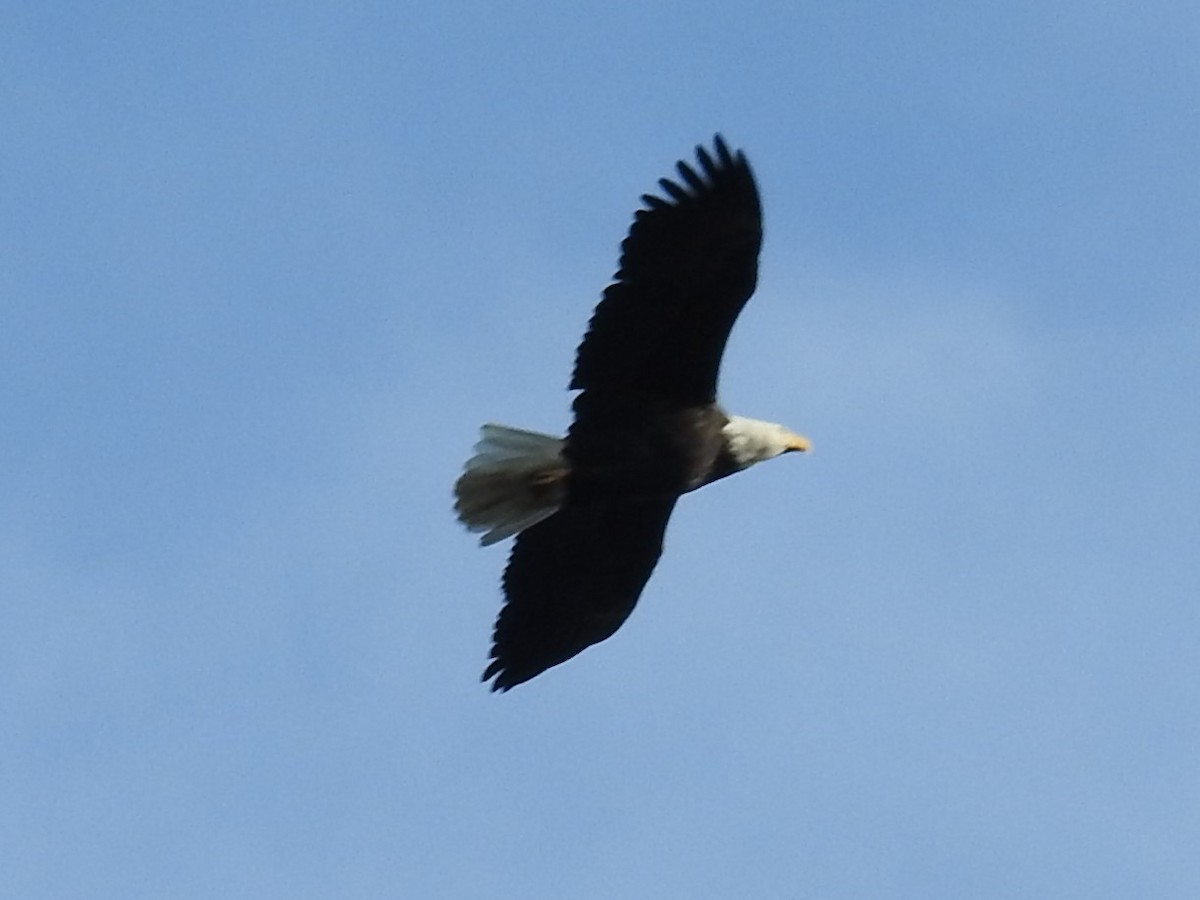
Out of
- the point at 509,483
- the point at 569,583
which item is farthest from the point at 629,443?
the point at 569,583

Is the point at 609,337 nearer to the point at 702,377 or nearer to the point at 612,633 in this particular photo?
the point at 702,377

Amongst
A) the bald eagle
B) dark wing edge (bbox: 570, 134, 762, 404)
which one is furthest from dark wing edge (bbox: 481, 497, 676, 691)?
dark wing edge (bbox: 570, 134, 762, 404)

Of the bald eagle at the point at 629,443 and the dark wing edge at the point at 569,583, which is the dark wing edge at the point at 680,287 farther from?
the dark wing edge at the point at 569,583

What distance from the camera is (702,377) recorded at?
45.5 feet

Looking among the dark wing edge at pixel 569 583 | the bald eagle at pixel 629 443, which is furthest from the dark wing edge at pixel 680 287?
the dark wing edge at pixel 569 583

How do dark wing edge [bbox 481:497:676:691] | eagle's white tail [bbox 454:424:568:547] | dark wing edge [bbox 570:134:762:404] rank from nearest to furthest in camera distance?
dark wing edge [bbox 570:134:762:404]
eagle's white tail [bbox 454:424:568:547]
dark wing edge [bbox 481:497:676:691]

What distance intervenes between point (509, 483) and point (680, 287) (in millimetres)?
1320

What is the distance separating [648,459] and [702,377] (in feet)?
1.47

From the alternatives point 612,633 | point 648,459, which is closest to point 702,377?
point 648,459

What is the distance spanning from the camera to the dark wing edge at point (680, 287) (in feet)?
43.9

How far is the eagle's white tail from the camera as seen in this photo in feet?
46.0

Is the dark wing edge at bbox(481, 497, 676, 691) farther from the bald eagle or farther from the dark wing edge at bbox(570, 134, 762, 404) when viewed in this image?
the dark wing edge at bbox(570, 134, 762, 404)

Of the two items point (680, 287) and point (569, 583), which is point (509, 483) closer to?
point (569, 583)

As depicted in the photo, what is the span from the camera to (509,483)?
46.3 feet
